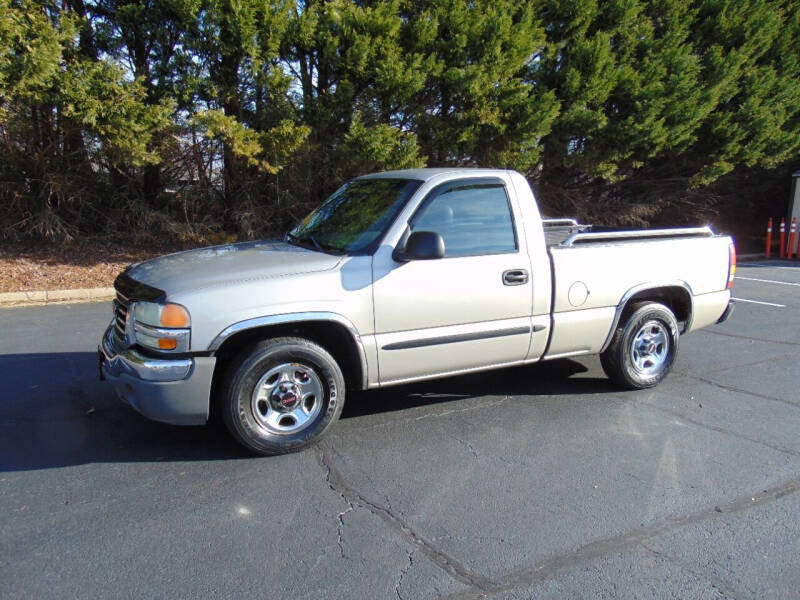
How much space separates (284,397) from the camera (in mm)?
4086

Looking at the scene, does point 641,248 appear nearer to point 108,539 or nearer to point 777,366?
point 777,366

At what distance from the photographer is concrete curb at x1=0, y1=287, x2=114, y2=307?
30.7 ft

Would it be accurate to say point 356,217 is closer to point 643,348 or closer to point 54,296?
point 643,348

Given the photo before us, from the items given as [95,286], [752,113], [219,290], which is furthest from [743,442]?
[752,113]

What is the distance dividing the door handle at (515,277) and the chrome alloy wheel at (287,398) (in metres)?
1.54

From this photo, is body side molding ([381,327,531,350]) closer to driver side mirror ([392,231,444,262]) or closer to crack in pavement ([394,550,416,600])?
driver side mirror ([392,231,444,262])

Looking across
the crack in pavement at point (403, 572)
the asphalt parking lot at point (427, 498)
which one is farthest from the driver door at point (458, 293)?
the crack in pavement at point (403, 572)

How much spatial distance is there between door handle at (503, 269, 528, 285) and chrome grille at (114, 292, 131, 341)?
8.47 ft

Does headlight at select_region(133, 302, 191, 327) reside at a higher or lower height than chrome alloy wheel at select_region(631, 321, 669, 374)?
higher

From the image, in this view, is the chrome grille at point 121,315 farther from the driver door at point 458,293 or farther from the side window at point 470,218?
the side window at point 470,218

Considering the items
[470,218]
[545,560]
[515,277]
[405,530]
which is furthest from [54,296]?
[545,560]

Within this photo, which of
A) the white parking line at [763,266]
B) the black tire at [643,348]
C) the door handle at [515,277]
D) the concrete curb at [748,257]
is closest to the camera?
the door handle at [515,277]

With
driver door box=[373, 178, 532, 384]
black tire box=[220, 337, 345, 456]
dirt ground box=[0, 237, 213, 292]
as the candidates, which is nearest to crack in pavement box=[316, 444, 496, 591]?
black tire box=[220, 337, 345, 456]

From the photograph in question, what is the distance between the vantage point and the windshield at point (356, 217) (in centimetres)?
444
